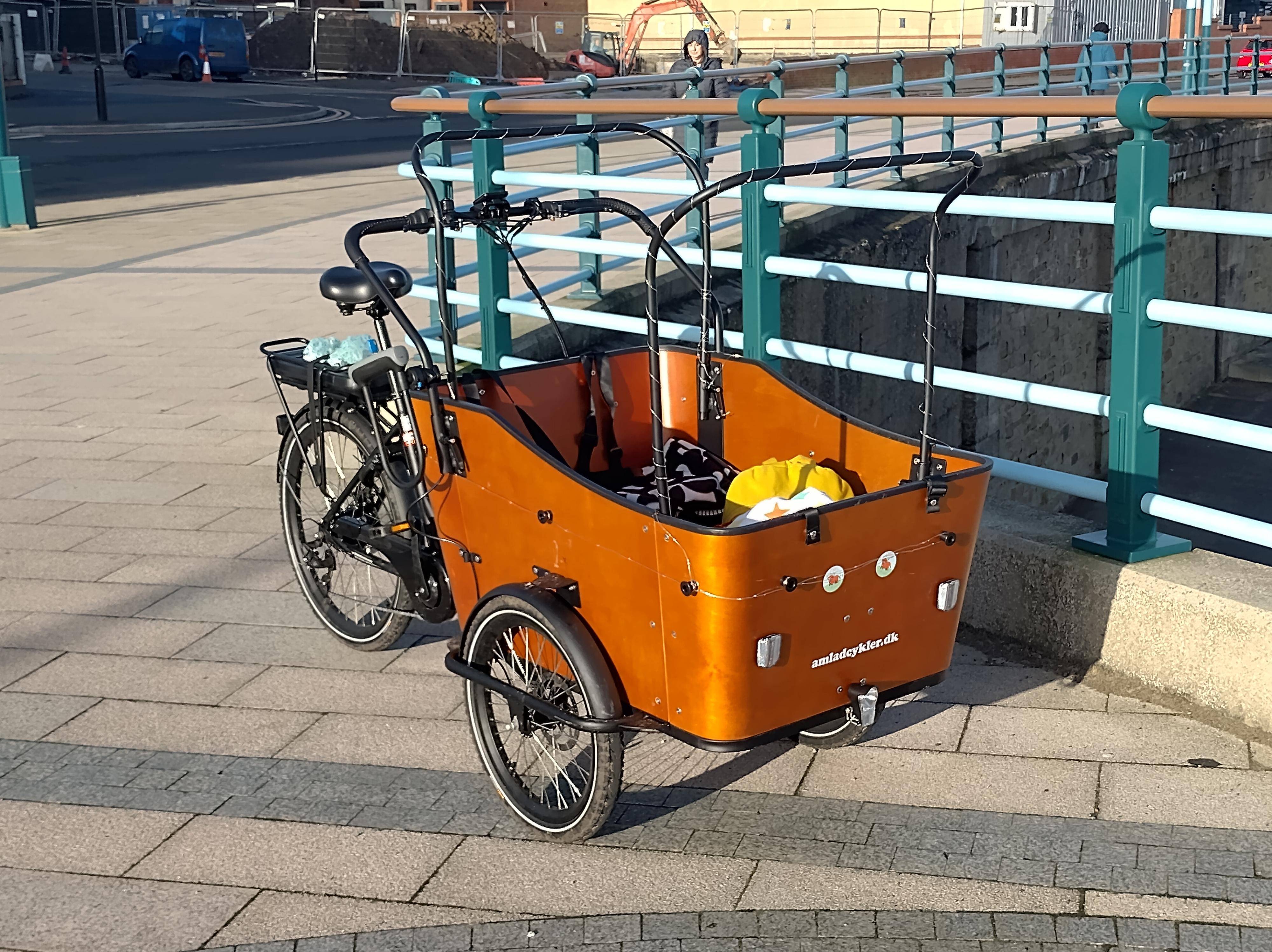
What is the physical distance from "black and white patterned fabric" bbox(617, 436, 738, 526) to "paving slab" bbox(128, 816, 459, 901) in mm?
1073

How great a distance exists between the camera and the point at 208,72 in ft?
151

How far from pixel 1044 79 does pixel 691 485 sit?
15410 millimetres

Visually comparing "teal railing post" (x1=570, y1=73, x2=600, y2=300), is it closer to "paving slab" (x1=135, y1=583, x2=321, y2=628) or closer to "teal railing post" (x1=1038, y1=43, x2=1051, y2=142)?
"paving slab" (x1=135, y1=583, x2=321, y2=628)

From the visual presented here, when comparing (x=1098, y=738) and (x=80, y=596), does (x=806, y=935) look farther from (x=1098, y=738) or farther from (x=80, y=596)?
(x=80, y=596)

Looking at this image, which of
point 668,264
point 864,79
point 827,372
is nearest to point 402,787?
point 668,264

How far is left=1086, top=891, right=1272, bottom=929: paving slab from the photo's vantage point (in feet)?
10.6

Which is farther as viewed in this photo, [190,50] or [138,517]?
[190,50]

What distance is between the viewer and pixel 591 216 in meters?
8.75

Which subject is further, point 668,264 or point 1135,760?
point 668,264

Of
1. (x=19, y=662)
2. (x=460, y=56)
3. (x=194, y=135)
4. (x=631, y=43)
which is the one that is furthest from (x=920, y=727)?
(x=460, y=56)

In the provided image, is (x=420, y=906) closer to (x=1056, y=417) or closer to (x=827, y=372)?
(x=827, y=372)

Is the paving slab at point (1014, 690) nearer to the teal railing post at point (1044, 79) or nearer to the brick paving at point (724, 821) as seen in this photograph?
the brick paving at point (724, 821)

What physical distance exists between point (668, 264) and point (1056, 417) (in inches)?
397

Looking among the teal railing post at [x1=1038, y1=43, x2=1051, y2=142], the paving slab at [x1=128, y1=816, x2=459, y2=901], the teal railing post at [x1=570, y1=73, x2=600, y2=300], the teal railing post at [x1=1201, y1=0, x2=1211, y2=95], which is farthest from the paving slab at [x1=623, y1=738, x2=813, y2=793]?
the teal railing post at [x1=1201, y1=0, x2=1211, y2=95]
